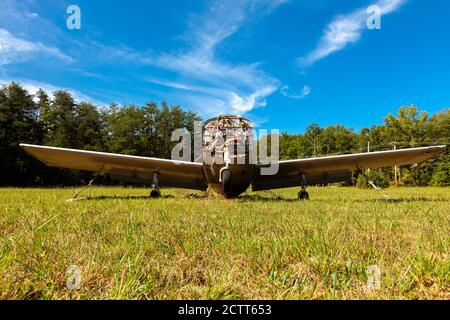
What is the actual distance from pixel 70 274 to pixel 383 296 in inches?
59.4

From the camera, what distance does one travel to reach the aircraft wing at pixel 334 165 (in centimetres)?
1042

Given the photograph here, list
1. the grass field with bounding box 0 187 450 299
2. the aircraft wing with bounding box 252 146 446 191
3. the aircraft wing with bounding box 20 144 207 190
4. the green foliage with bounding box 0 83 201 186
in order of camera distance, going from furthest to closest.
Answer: the green foliage with bounding box 0 83 201 186
the aircraft wing with bounding box 20 144 207 190
the aircraft wing with bounding box 252 146 446 191
the grass field with bounding box 0 187 450 299

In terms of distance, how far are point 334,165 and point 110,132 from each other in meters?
44.2

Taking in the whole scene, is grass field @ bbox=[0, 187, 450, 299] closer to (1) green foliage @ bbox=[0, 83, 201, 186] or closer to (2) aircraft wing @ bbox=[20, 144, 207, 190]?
(2) aircraft wing @ bbox=[20, 144, 207, 190]

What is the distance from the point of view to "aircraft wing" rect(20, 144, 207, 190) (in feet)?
34.8

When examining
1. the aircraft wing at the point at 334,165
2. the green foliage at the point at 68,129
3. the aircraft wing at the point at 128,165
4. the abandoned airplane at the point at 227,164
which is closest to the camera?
the abandoned airplane at the point at 227,164

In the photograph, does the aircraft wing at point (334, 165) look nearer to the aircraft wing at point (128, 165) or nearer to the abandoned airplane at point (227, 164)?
the abandoned airplane at point (227, 164)

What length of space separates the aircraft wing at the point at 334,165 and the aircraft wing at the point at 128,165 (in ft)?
9.53

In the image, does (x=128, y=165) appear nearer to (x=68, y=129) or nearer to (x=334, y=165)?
(x=334, y=165)

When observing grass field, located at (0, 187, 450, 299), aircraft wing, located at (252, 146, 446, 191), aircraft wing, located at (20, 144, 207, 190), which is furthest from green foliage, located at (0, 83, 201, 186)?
grass field, located at (0, 187, 450, 299)

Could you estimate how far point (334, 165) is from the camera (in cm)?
1152

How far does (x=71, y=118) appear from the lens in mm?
42438

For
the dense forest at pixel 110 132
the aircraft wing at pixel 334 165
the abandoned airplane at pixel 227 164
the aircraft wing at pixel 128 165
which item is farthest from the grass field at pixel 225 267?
the dense forest at pixel 110 132

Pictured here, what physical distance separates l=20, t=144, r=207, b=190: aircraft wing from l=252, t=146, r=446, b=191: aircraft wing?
2.91 m
